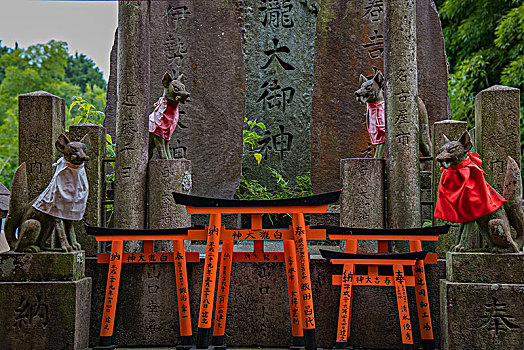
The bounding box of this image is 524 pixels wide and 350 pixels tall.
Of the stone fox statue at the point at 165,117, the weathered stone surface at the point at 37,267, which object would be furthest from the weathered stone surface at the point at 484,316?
the stone fox statue at the point at 165,117

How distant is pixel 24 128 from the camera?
18.4ft

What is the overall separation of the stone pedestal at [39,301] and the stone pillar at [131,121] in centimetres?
92

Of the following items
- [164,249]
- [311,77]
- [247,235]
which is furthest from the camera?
[311,77]

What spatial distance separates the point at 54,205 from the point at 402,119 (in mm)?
3588

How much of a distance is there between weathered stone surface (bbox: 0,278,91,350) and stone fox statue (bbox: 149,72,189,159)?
2149 mm

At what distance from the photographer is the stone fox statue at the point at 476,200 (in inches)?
197

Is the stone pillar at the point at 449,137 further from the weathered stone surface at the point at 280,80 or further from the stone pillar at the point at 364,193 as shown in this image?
the weathered stone surface at the point at 280,80

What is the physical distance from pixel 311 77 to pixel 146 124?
170 inches

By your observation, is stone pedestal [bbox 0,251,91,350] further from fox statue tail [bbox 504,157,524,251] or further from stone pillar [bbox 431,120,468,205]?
fox statue tail [bbox 504,157,524,251]

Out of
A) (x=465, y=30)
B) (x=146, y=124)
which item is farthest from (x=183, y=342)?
(x=465, y=30)

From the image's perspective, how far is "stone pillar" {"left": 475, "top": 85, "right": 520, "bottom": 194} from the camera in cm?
528

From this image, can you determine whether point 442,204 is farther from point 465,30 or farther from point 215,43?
point 465,30

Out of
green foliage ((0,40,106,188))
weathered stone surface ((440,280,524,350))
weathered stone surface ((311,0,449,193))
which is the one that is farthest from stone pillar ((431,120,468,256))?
green foliage ((0,40,106,188))

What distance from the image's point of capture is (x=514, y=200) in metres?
5.12
